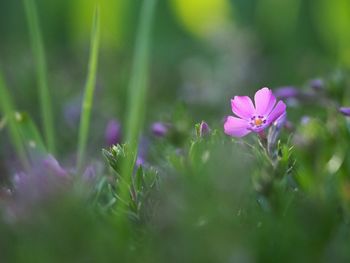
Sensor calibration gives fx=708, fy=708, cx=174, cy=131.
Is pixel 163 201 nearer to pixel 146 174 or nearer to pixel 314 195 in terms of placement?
pixel 146 174

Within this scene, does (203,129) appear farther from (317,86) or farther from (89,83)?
(317,86)

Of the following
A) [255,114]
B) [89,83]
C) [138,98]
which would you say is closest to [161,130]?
[138,98]

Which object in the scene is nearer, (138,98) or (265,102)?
(265,102)

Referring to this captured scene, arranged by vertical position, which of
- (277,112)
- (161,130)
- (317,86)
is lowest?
(317,86)

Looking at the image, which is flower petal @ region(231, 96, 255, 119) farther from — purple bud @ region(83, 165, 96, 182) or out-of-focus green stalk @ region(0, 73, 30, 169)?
out-of-focus green stalk @ region(0, 73, 30, 169)

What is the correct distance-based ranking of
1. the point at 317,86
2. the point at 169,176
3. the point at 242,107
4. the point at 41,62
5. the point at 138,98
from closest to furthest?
the point at 169,176 → the point at 242,107 → the point at 138,98 → the point at 41,62 → the point at 317,86

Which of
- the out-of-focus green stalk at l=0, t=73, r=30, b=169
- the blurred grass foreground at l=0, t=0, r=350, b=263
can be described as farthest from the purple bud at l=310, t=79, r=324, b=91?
the out-of-focus green stalk at l=0, t=73, r=30, b=169
